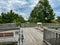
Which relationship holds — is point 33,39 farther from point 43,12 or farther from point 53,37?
point 43,12

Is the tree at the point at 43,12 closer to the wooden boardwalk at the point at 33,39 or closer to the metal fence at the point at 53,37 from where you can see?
the wooden boardwalk at the point at 33,39

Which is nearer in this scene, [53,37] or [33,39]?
[53,37]

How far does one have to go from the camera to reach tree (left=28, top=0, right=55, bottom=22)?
47.6 m

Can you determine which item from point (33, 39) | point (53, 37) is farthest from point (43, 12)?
point (53, 37)

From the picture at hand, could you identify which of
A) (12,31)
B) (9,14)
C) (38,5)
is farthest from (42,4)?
(12,31)

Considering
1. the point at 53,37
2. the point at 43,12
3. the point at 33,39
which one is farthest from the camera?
the point at 43,12

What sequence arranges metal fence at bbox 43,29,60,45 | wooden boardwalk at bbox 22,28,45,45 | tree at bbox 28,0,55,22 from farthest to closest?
tree at bbox 28,0,55,22 → wooden boardwalk at bbox 22,28,45,45 → metal fence at bbox 43,29,60,45

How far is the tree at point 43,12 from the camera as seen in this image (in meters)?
47.6

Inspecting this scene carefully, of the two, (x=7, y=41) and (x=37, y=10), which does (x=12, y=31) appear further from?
(x=37, y=10)

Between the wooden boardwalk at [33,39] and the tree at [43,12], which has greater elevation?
the tree at [43,12]

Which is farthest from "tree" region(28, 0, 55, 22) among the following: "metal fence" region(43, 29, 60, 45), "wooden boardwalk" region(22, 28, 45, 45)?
"metal fence" region(43, 29, 60, 45)

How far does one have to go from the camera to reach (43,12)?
48.2 m

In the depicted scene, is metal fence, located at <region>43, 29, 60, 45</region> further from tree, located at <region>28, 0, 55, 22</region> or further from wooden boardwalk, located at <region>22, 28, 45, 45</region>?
tree, located at <region>28, 0, 55, 22</region>

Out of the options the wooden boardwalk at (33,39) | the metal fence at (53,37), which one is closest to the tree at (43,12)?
the wooden boardwalk at (33,39)
